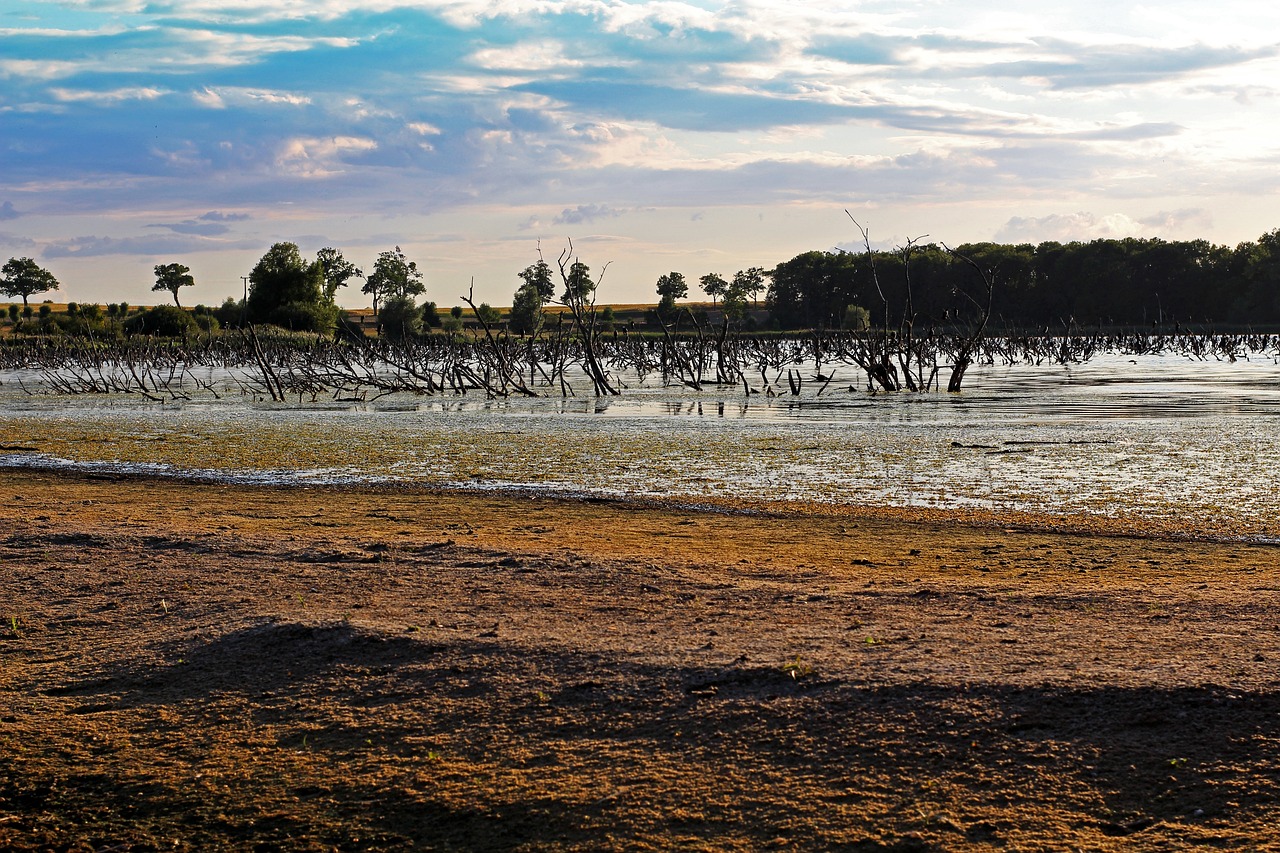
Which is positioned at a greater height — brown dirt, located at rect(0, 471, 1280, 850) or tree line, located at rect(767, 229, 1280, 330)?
tree line, located at rect(767, 229, 1280, 330)

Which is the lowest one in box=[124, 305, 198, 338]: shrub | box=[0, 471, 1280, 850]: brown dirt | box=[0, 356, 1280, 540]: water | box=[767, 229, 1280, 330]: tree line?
box=[0, 471, 1280, 850]: brown dirt

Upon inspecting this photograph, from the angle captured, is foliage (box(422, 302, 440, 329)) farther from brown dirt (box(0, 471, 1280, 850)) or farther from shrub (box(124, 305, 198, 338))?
brown dirt (box(0, 471, 1280, 850))

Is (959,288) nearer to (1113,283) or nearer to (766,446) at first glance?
(1113,283)

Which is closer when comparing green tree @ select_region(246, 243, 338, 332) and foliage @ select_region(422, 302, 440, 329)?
green tree @ select_region(246, 243, 338, 332)

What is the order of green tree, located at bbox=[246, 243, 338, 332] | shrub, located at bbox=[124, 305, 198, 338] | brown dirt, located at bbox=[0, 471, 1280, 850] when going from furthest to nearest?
green tree, located at bbox=[246, 243, 338, 332] < shrub, located at bbox=[124, 305, 198, 338] < brown dirt, located at bbox=[0, 471, 1280, 850]

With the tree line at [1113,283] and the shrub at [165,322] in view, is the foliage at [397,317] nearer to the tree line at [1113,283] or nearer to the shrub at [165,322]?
the shrub at [165,322]

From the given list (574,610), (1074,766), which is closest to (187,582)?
(574,610)

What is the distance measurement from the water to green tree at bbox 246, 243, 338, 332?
2311 inches

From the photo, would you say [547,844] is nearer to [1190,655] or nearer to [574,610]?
[574,610]

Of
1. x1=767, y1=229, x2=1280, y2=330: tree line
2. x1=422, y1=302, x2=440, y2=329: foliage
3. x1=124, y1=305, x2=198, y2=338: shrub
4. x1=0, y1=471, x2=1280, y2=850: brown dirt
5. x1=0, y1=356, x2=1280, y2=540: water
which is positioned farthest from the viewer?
x1=422, y1=302, x2=440, y2=329: foliage

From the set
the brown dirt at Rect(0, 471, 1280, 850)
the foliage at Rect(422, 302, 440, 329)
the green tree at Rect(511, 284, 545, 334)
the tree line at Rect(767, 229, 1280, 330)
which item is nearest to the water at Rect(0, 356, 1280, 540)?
the brown dirt at Rect(0, 471, 1280, 850)

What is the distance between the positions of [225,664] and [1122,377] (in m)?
35.0

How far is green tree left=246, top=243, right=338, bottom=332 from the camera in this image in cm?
8519

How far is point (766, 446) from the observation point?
1591 cm
